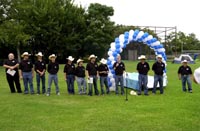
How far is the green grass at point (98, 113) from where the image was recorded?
888 centimetres

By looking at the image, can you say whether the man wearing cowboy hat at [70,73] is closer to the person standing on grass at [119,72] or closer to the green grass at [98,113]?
the green grass at [98,113]

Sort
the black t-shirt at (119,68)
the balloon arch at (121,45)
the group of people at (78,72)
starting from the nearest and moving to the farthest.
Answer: the group of people at (78,72) → the black t-shirt at (119,68) → the balloon arch at (121,45)

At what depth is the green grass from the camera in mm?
8875

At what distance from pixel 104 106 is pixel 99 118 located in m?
2.12

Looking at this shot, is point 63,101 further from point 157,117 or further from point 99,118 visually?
point 157,117

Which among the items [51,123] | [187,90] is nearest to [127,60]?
[187,90]

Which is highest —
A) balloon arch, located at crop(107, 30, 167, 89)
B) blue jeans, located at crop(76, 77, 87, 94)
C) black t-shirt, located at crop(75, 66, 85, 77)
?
balloon arch, located at crop(107, 30, 167, 89)

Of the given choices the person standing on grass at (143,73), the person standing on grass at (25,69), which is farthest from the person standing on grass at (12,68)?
the person standing on grass at (143,73)

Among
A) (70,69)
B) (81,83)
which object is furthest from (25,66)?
(81,83)

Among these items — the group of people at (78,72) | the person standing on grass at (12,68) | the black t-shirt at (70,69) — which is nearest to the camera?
the group of people at (78,72)

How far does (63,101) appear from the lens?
43.6 feet

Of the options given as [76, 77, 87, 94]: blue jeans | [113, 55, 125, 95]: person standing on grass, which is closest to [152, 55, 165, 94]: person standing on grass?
[113, 55, 125, 95]: person standing on grass

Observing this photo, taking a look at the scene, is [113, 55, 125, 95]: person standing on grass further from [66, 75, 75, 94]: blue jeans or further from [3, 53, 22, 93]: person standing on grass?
[3, 53, 22, 93]: person standing on grass

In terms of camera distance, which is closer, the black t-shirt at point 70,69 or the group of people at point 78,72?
the group of people at point 78,72
